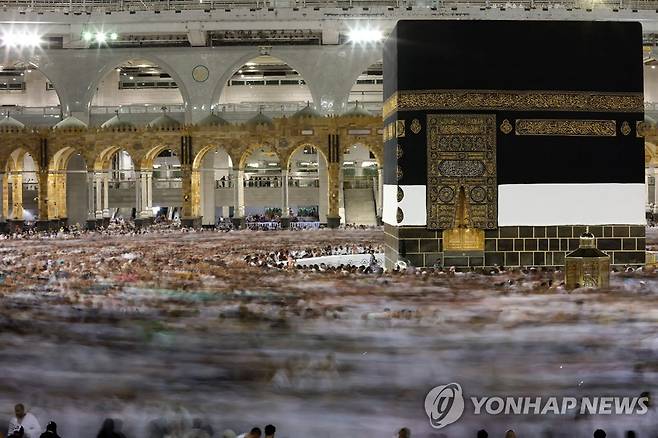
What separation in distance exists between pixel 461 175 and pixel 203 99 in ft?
35.2

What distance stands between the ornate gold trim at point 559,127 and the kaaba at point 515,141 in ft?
0.04

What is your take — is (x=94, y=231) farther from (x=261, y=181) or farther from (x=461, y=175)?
(x=461, y=175)

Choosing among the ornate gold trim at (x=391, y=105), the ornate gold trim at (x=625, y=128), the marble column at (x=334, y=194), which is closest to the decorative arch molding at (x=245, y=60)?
the marble column at (x=334, y=194)

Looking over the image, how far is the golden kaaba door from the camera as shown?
7551 mm

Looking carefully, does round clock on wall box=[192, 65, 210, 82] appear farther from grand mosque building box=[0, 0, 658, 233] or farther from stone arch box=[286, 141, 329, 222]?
stone arch box=[286, 141, 329, 222]

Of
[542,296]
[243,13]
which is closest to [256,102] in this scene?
[243,13]

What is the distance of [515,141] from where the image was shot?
300 inches

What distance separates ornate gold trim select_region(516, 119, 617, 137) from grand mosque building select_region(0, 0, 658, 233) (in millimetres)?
6230

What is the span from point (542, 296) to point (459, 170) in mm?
2620

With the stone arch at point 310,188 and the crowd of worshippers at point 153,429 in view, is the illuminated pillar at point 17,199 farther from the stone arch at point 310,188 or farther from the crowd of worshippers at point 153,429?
the crowd of worshippers at point 153,429

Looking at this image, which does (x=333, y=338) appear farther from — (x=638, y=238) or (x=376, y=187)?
(x=376, y=187)

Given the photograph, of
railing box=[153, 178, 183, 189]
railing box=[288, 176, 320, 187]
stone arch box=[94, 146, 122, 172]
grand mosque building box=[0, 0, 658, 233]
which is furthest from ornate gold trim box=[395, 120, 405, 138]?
railing box=[153, 178, 183, 189]

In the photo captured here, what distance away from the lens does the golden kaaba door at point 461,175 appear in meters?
7.55

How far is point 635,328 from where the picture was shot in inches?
154
